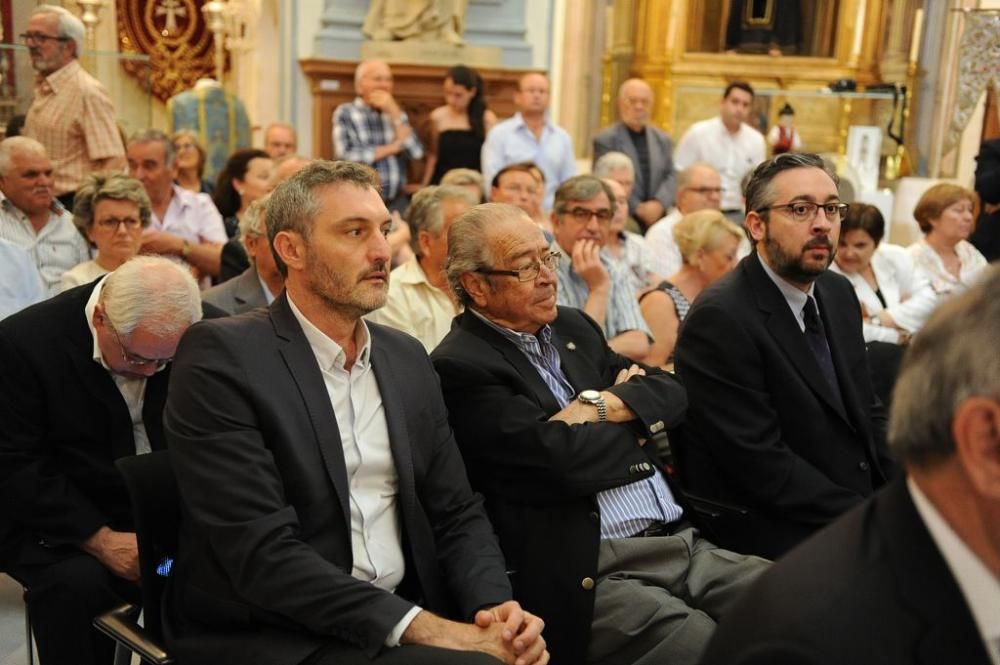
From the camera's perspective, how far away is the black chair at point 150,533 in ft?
7.22

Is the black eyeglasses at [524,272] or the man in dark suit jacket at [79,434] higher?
the black eyeglasses at [524,272]

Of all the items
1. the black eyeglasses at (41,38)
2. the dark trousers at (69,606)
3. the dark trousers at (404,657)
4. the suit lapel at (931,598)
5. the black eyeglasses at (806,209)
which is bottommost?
the dark trousers at (69,606)

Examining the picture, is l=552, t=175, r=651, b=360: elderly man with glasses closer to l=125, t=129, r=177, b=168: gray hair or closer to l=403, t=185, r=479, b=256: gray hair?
l=403, t=185, r=479, b=256: gray hair

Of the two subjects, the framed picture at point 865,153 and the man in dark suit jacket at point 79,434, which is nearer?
the man in dark suit jacket at point 79,434

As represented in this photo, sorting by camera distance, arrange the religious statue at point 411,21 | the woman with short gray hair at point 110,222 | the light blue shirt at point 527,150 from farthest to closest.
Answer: the religious statue at point 411,21, the light blue shirt at point 527,150, the woman with short gray hair at point 110,222

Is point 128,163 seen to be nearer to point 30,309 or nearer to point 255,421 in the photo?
point 30,309

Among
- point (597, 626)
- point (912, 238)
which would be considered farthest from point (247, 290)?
point (912, 238)

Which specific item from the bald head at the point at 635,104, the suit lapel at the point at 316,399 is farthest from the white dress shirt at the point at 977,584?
the bald head at the point at 635,104

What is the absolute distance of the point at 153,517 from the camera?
88.0 inches

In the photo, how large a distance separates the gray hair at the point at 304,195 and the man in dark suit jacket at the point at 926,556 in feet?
4.82

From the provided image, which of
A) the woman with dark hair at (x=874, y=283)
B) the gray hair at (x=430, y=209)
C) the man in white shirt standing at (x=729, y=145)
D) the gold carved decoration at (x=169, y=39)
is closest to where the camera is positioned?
the gray hair at (x=430, y=209)

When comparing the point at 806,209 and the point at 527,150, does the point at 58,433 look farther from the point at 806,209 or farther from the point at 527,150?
the point at 527,150

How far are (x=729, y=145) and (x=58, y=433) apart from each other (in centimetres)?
598

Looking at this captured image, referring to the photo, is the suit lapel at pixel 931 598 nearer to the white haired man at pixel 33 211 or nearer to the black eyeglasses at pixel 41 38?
the white haired man at pixel 33 211
